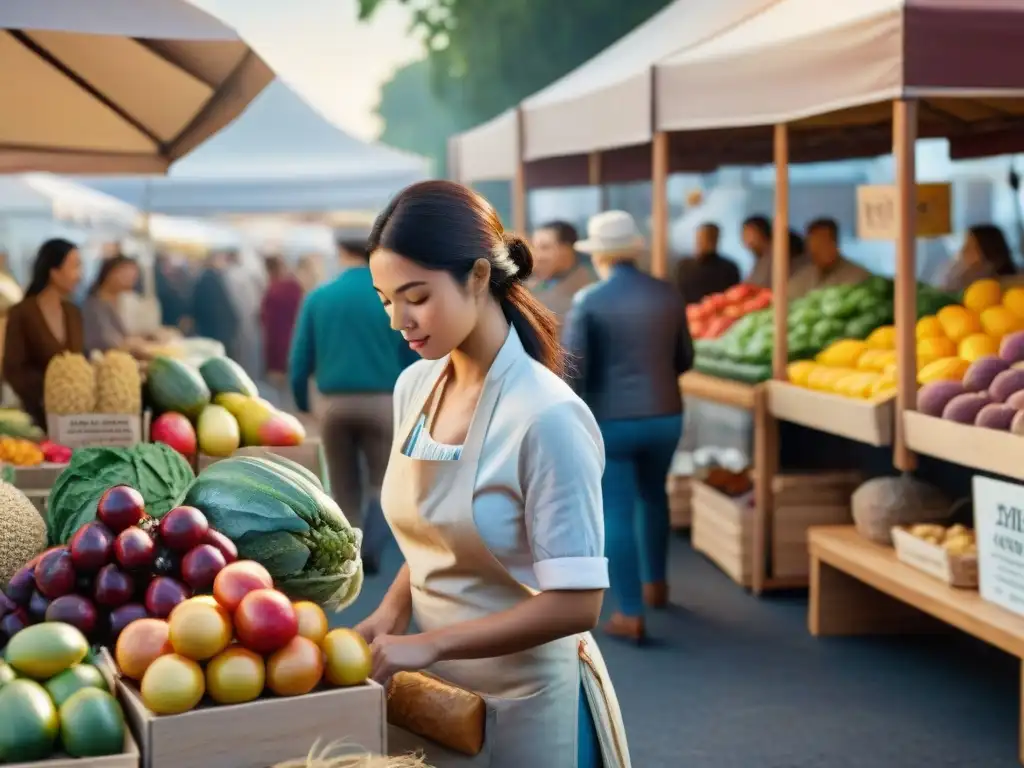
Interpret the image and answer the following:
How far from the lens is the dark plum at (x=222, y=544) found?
2362 millimetres

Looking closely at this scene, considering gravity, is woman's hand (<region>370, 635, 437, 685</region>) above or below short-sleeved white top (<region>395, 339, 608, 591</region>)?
below

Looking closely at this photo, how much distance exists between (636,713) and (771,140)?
765cm

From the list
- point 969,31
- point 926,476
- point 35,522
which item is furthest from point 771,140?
point 35,522

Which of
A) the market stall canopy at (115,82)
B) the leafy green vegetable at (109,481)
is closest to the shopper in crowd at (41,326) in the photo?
the market stall canopy at (115,82)

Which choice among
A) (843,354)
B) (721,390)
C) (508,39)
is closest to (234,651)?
(843,354)

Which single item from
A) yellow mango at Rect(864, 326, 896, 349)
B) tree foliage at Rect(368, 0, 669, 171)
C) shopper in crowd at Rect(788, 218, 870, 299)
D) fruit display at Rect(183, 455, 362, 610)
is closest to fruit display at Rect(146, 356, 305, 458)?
fruit display at Rect(183, 455, 362, 610)

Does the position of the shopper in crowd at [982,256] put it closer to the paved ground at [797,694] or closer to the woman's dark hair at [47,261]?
the paved ground at [797,694]

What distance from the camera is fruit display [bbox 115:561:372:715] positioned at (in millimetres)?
1983

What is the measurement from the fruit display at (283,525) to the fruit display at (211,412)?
137cm

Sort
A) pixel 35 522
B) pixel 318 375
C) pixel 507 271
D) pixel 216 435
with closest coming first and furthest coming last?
1. pixel 507 271
2. pixel 35 522
3. pixel 216 435
4. pixel 318 375

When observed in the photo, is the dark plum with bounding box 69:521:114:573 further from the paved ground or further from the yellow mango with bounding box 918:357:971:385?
the yellow mango with bounding box 918:357:971:385

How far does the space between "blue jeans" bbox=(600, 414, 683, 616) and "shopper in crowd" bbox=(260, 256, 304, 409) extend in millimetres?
9105

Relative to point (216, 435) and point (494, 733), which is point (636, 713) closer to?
point (216, 435)

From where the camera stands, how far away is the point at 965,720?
5473 mm
